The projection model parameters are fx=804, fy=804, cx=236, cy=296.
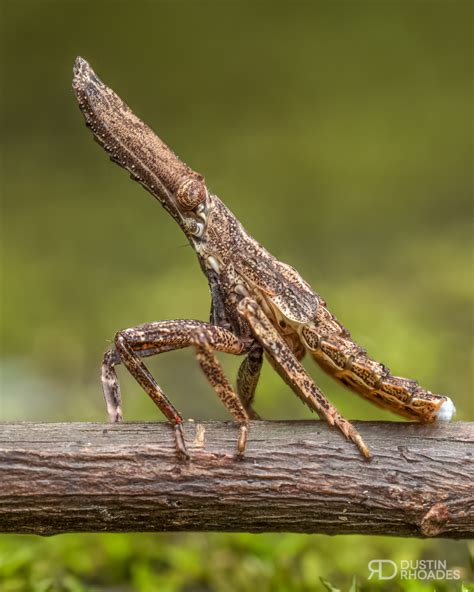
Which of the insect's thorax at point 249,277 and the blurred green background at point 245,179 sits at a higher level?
the blurred green background at point 245,179

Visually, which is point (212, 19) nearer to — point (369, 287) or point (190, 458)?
point (369, 287)

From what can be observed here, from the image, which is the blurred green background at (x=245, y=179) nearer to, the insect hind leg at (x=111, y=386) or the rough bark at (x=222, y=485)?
the insect hind leg at (x=111, y=386)

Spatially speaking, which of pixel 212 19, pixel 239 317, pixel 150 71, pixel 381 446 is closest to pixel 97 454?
→ pixel 239 317

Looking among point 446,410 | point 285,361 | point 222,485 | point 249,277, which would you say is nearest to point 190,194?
point 249,277

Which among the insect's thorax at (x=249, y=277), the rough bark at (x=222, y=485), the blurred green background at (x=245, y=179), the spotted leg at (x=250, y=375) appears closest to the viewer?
the rough bark at (x=222, y=485)

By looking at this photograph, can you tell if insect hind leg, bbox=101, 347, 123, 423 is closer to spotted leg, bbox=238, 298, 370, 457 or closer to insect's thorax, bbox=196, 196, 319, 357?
insect's thorax, bbox=196, 196, 319, 357

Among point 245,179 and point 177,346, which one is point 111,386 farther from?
Result: point 245,179

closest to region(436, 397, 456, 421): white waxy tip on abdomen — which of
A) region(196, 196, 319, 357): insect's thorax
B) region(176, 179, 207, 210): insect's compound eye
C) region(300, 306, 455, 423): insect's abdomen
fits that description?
region(300, 306, 455, 423): insect's abdomen

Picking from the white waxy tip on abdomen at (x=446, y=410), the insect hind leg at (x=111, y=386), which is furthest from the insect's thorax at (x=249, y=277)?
the white waxy tip on abdomen at (x=446, y=410)
